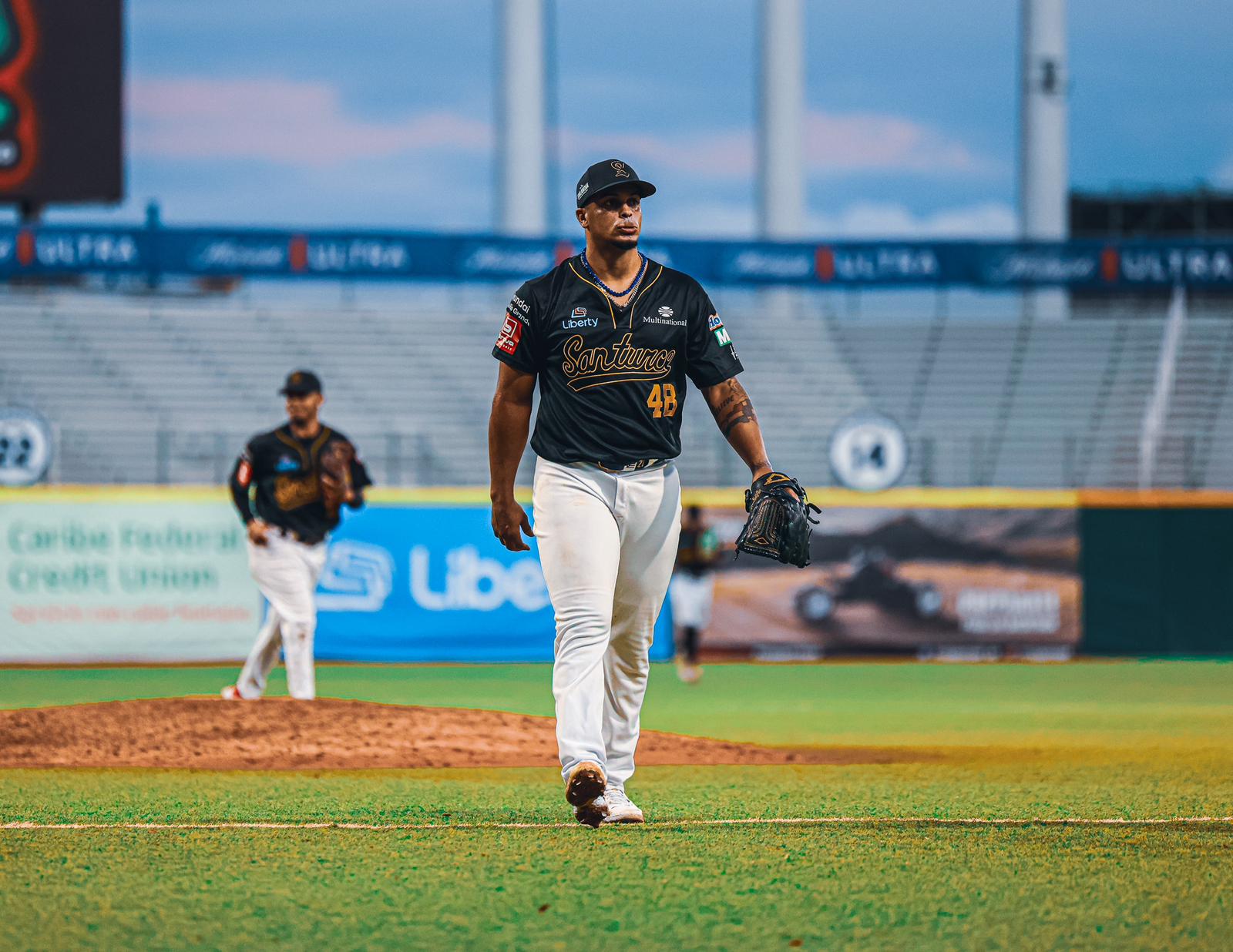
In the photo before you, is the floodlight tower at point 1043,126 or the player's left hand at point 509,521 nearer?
the player's left hand at point 509,521

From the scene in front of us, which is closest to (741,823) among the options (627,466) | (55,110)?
(627,466)

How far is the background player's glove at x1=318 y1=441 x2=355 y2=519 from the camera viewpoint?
9602mm

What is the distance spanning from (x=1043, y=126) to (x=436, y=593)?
61.6 feet

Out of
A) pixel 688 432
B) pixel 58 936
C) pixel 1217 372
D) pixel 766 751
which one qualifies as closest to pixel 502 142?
pixel 688 432

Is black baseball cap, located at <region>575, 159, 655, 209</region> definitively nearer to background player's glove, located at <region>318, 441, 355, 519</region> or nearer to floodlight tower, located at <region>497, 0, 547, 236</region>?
background player's glove, located at <region>318, 441, 355, 519</region>

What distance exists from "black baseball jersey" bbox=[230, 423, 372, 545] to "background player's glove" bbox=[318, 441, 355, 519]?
0.03 meters

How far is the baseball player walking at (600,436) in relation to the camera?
17.6 ft

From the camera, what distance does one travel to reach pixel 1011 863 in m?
4.79

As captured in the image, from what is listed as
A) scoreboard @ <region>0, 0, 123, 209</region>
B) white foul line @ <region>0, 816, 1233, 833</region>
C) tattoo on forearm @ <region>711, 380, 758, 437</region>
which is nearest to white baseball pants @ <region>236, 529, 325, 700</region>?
white foul line @ <region>0, 816, 1233, 833</region>

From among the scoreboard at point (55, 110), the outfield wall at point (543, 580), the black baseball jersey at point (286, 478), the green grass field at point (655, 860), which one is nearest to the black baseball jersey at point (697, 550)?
the outfield wall at point (543, 580)

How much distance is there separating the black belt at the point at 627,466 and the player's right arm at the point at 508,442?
0.92 feet

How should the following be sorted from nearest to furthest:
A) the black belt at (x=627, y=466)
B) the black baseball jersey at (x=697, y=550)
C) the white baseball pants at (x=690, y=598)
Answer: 1. the black belt at (x=627, y=466)
2. the white baseball pants at (x=690, y=598)
3. the black baseball jersey at (x=697, y=550)

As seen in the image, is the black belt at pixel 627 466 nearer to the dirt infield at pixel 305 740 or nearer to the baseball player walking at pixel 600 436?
the baseball player walking at pixel 600 436

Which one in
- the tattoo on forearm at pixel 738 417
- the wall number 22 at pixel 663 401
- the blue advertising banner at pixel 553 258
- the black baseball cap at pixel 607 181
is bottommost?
the tattoo on forearm at pixel 738 417
